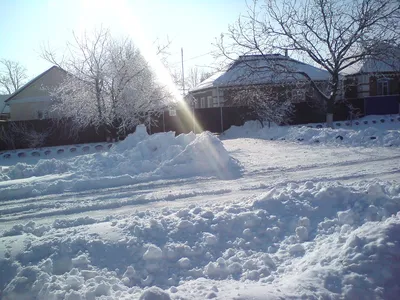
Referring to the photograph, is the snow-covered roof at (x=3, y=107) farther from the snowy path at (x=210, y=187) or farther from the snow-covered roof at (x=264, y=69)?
the snowy path at (x=210, y=187)

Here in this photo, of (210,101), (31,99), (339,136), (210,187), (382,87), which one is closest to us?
(210,187)

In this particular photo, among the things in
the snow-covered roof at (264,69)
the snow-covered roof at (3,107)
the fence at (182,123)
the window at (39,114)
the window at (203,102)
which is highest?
the snow-covered roof at (3,107)

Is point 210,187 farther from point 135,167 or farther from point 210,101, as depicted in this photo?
point 210,101

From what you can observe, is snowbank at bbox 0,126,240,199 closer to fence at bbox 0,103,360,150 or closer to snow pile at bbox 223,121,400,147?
snow pile at bbox 223,121,400,147

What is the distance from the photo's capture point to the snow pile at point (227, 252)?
11.4 ft

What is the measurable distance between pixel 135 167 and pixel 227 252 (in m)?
6.23

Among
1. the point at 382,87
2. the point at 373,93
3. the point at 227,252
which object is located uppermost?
the point at 382,87

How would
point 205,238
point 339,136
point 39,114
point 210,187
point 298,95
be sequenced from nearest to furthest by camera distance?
1. point 205,238
2. point 210,187
3. point 339,136
4. point 298,95
5. point 39,114

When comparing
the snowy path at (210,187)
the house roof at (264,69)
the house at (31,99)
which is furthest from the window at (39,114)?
the snowy path at (210,187)

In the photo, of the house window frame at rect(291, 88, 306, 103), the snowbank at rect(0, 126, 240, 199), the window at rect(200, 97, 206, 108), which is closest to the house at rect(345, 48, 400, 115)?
the house window frame at rect(291, 88, 306, 103)

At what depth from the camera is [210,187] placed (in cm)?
778

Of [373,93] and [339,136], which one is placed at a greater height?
[373,93]

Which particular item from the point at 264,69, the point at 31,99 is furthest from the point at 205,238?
the point at 31,99

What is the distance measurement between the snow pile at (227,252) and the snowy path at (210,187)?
0.95 m
